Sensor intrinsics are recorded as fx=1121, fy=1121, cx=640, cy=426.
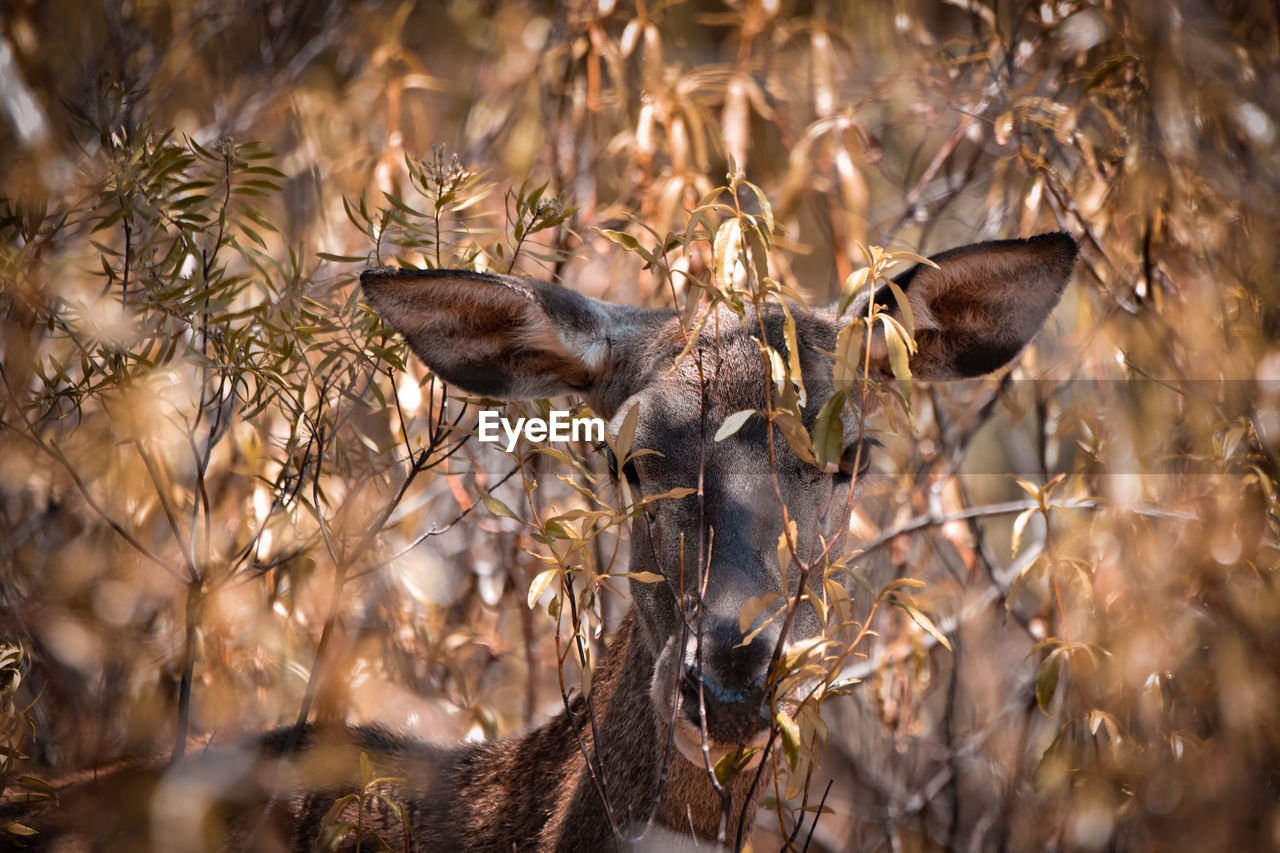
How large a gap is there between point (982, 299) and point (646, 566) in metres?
1.58

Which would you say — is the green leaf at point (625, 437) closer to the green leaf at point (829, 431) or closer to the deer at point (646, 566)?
the deer at point (646, 566)

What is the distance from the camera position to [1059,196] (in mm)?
5250

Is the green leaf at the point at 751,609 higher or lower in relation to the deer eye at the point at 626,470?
lower

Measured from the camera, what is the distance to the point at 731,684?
301 centimetres

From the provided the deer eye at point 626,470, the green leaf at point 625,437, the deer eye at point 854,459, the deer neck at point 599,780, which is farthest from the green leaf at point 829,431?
the deer neck at point 599,780

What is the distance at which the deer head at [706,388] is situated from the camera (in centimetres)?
312

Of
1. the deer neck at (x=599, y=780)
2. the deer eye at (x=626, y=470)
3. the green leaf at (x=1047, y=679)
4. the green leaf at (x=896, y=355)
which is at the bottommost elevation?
the green leaf at (x=1047, y=679)

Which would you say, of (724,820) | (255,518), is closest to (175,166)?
(255,518)

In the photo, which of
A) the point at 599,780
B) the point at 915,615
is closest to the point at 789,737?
the point at 915,615

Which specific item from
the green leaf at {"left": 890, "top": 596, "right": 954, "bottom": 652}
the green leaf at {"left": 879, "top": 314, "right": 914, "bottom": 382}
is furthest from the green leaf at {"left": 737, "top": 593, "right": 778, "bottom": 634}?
the green leaf at {"left": 879, "top": 314, "right": 914, "bottom": 382}

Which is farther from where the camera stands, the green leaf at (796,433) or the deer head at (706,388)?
the deer head at (706,388)

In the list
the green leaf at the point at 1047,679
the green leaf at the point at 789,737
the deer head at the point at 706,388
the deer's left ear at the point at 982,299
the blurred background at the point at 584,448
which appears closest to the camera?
the green leaf at the point at 789,737

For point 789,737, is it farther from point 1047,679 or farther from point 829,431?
point 1047,679

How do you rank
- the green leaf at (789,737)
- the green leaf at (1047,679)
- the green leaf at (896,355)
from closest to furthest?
the green leaf at (896,355) < the green leaf at (789,737) < the green leaf at (1047,679)
